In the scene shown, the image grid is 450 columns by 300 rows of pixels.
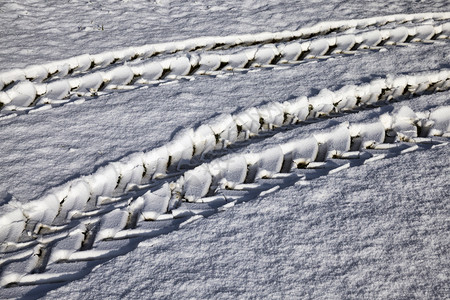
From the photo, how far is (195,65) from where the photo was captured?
2.60 m

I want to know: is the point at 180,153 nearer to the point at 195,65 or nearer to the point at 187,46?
the point at 195,65

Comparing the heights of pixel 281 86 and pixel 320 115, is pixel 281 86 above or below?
above

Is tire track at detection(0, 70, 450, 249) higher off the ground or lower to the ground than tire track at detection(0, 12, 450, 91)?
lower

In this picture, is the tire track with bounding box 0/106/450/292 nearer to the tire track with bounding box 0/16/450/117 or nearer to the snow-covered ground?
the snow-covered ground

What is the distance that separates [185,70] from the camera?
99.7 inches

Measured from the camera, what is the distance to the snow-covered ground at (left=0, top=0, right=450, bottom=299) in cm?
126

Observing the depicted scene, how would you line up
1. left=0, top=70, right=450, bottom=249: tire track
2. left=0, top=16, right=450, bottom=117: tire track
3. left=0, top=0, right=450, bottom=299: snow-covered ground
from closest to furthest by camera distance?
left=0, top=0, right=450, bottom=299: snow-covered ground → left=0, top=70, right=450, bottom=249: tire track → left=0, top=16, right=450, bottom=117: tire track

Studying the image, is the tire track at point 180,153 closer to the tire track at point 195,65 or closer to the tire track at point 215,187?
the tire track at point 215,187

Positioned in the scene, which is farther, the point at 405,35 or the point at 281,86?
the point at 405,35

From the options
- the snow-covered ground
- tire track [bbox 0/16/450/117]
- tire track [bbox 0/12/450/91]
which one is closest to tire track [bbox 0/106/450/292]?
the snow-covered ground

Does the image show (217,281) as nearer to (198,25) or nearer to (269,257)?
(269,257)

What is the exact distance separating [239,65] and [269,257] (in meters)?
1.67

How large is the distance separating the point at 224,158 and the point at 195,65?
3.58 feet

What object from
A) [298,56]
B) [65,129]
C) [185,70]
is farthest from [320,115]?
[65,129]
